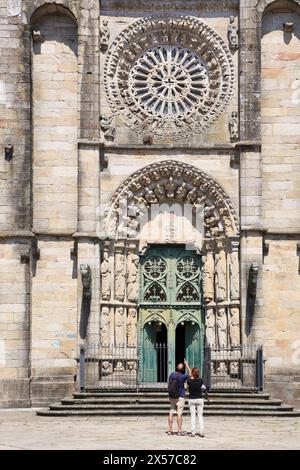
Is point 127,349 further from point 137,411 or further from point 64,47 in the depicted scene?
point 64,47

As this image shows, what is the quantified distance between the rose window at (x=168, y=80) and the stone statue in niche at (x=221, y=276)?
3.78 metres

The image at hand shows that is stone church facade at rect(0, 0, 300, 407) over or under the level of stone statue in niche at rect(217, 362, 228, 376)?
over

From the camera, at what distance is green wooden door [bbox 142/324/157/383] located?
27984mm

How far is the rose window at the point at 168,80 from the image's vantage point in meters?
28.5

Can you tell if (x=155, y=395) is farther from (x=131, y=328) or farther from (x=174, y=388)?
(x=174, y=388)

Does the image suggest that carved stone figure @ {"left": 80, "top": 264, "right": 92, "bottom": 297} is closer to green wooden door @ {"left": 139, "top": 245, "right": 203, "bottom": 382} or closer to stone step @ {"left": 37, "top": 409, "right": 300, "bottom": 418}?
green wooden door @ {"left": 139, "top": 245, "right": 203, "bottom": 382}

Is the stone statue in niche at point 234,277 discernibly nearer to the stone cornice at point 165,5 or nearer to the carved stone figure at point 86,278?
the carved stone figure at point 86,278

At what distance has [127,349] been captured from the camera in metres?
27.6

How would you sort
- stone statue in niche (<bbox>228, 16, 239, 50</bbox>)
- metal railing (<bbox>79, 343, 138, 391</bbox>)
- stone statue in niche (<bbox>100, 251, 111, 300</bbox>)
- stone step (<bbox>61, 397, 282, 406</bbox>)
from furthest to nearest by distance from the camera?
stone statue in niche (<bbox>228, 16, 239, 50</bbox>)
stone statue in niche (<bbox>100, 251, 111, 300</bbox>)
metal railing (<bbox>79, 343, 138, 391</bbox>)
stone step (<bbox>61, 397, 282, 406</bbox>)

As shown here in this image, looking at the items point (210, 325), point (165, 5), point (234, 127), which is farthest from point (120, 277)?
point (165, 5)

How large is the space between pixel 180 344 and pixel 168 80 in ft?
21.7

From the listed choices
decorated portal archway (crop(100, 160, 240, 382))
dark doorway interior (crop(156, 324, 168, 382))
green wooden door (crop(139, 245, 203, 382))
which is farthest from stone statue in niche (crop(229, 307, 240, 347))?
dark doorway interior (crop(156, 324, 168, 382))

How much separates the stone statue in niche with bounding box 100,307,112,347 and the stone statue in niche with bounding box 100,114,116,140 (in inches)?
166

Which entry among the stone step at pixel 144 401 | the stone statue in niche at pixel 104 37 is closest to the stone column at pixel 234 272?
the stone step at pixel 144 401
